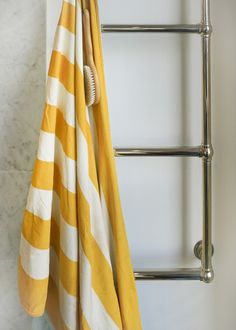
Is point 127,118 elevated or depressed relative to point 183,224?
elevated

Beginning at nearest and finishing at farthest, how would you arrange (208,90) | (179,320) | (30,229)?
(30,229), (208,90), (179,320)

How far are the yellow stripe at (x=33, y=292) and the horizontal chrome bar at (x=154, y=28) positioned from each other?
556 millimetres

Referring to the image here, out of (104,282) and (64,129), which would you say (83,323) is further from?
(64,129)

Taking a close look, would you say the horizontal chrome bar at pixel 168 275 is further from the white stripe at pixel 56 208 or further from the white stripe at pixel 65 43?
the white stripe at pixel 65 43

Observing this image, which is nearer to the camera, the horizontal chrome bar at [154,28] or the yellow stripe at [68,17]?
the yellow stripe at [68,17]

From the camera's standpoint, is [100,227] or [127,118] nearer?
[100,227]

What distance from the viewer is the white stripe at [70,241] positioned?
597mm

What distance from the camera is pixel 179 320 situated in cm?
81

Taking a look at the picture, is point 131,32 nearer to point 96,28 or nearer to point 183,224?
point 96,28

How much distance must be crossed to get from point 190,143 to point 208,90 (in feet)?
0.46

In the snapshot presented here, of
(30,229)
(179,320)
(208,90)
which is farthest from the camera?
(179,320)

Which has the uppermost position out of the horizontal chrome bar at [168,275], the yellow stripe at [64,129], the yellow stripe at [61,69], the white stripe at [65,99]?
the yellow stripe at [61,69]

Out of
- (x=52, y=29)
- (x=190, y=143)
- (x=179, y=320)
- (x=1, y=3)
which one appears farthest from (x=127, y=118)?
(x=179, y=320)

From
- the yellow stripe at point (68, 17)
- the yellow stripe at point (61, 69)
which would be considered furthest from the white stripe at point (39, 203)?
the yellow stripe at point (68, 17)
